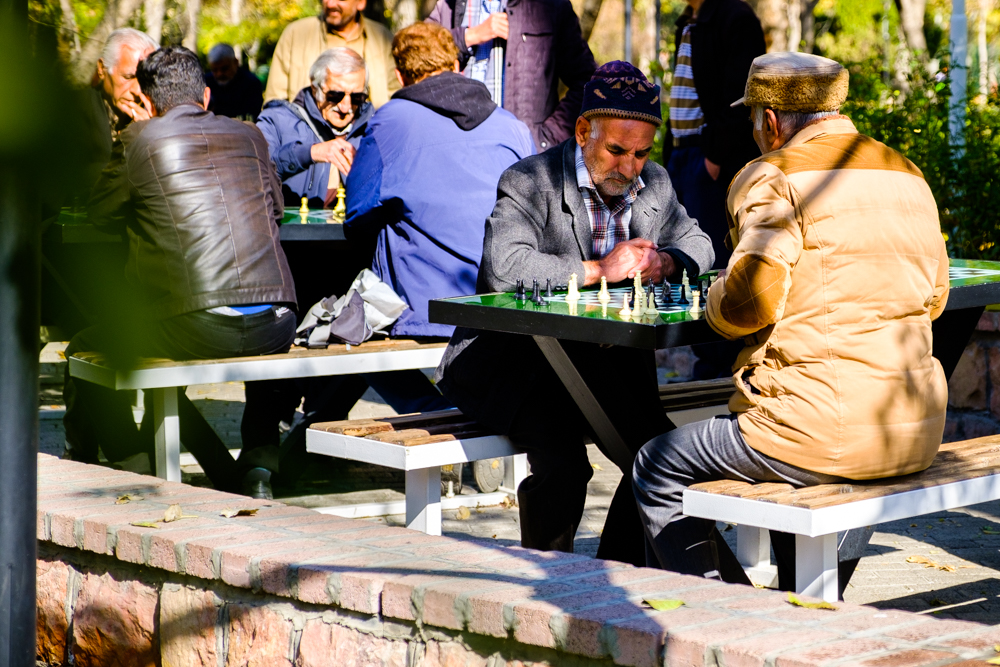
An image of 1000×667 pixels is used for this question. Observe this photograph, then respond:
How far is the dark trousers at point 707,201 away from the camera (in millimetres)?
7168

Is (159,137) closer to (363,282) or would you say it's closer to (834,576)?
(363,282)

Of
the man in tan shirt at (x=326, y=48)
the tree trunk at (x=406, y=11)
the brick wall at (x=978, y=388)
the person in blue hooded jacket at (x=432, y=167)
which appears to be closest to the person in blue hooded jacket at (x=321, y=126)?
the person in blue hooded jacket at (x=432, y=167)

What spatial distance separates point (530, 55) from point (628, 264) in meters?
3.38

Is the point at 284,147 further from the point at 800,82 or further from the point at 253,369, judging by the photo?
the point at 800,82

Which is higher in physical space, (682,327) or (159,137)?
(159,137)

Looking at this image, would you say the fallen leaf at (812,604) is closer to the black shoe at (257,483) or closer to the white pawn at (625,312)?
the white pawn at (625,312)

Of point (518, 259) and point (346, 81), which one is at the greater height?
point (346, 81)

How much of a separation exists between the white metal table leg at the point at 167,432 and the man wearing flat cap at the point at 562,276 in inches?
50.5

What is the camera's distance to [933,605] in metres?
4.04

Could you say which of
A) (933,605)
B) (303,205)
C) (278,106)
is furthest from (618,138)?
(278,106)

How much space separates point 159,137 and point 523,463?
207cm

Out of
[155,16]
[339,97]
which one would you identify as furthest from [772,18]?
[155,16]

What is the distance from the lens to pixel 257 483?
5355 millimetres

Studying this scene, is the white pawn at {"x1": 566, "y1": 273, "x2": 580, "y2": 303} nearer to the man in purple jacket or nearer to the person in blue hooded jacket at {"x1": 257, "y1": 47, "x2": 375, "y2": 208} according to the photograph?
the person in blue hooded jacket at {"x1": 257, "y1": 47, "x2": 375, "y2": 208}
